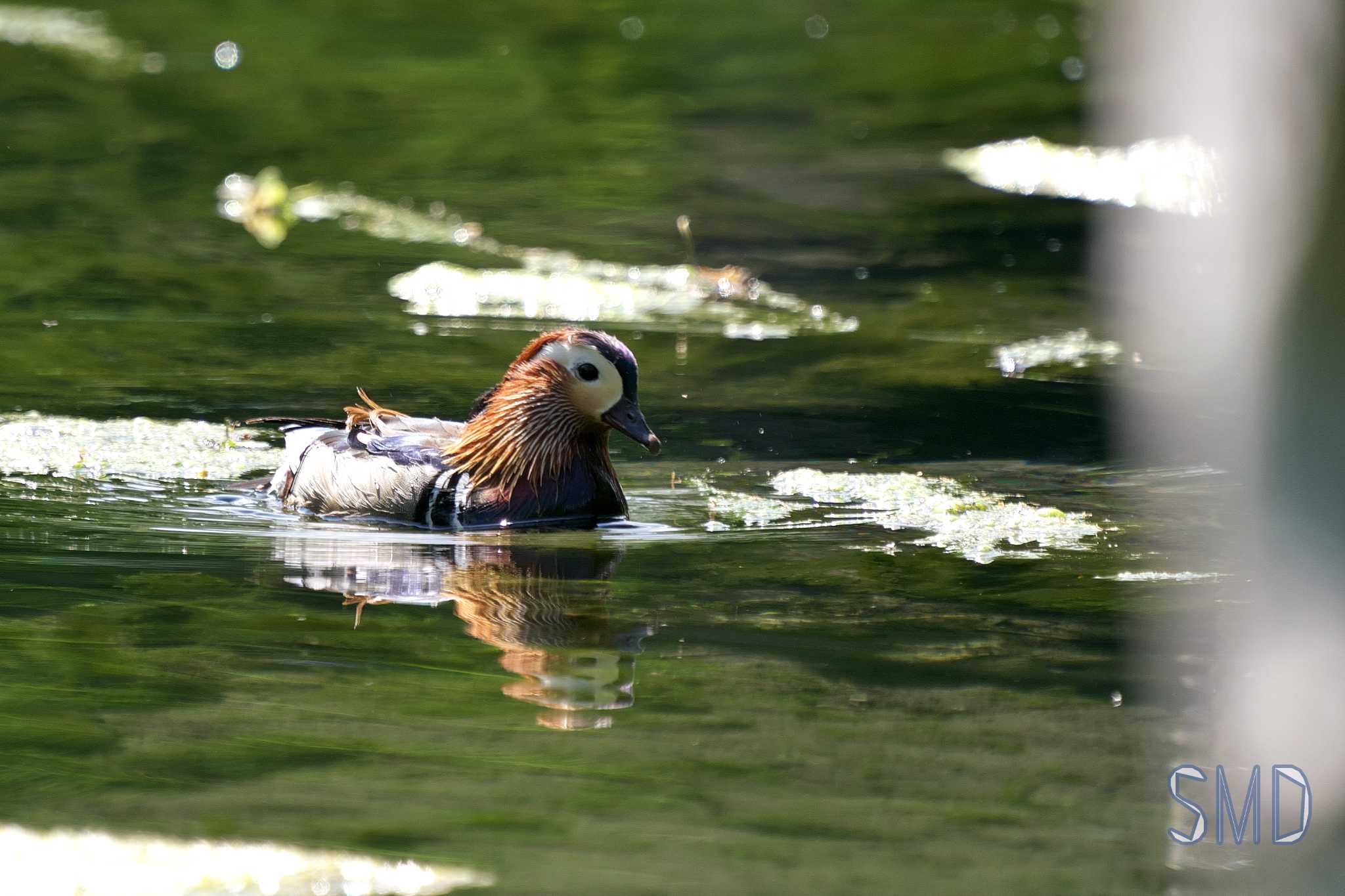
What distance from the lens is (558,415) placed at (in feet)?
28.9

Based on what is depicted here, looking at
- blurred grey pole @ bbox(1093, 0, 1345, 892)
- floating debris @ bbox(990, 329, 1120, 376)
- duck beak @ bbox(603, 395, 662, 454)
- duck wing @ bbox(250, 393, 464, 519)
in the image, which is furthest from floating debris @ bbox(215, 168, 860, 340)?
blurred grey pole @ bbox(1093, 0, 1345, 892)

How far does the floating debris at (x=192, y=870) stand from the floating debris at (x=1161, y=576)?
3797mm

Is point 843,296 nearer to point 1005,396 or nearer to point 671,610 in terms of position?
point 1005,396

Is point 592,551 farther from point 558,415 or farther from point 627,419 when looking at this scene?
point 558,415

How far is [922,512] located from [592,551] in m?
1.65

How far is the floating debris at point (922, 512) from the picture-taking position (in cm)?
810

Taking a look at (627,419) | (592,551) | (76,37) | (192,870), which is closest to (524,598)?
(592,551)

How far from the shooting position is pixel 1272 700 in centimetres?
203

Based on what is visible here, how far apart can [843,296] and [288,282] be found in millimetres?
4064

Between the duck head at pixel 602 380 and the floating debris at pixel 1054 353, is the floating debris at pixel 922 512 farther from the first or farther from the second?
the floating debris at pixel 1054 353

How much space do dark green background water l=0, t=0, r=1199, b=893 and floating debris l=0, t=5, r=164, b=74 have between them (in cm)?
80

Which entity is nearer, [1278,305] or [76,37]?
[1278,305]

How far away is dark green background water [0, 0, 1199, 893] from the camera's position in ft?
16.0

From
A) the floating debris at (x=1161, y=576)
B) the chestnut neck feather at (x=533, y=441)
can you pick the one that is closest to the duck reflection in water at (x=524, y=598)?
the chestnut neck feather at (x=533, y=441)
